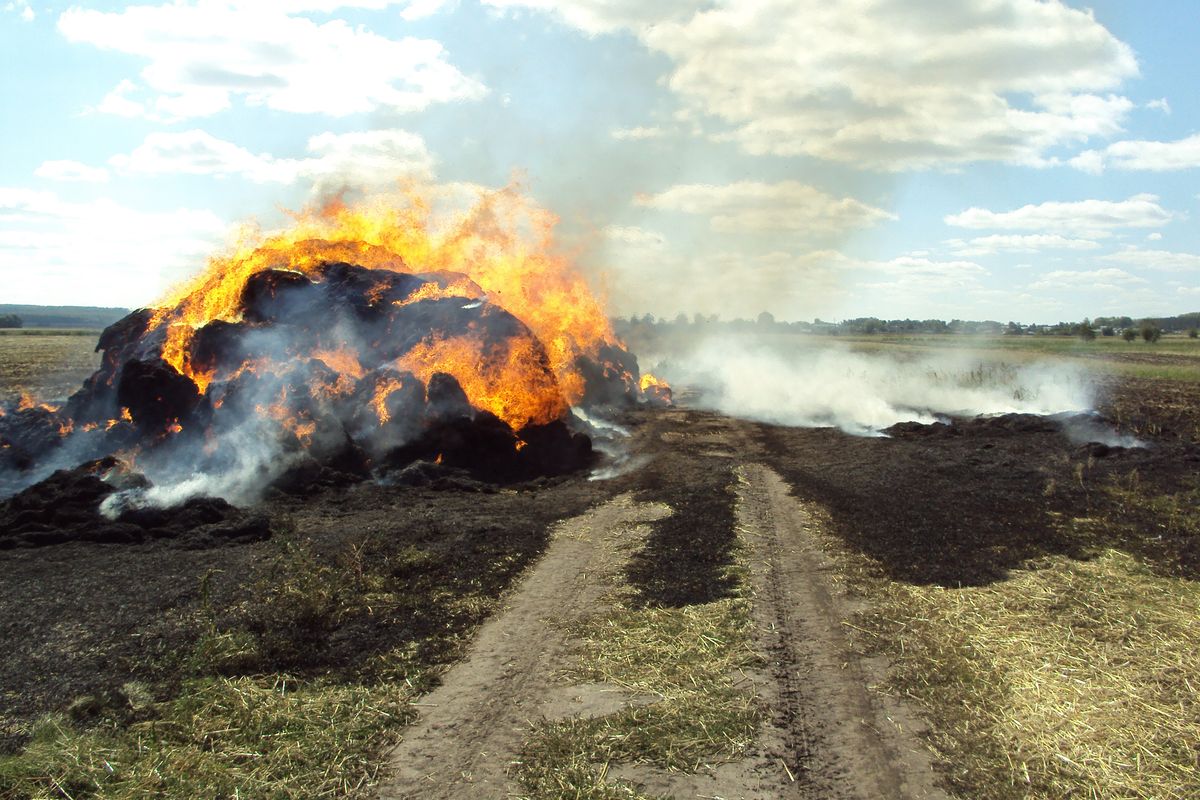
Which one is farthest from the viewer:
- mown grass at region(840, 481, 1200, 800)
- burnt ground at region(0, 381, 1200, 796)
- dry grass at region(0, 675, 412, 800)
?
burnt ground at region(0, 381, 1200, 796)

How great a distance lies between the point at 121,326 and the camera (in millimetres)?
25734

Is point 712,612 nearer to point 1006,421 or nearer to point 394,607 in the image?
point 394,607

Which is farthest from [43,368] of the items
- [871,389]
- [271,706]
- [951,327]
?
[951,327]

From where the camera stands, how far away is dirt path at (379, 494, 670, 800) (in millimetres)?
6613

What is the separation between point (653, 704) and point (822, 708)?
174 centimetres

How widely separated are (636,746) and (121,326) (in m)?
25.7

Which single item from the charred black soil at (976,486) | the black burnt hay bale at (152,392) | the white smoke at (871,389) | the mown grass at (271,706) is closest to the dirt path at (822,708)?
the charred black soil at (976,486)

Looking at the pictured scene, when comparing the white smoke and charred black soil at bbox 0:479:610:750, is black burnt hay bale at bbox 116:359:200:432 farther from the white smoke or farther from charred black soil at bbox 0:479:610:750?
the white smoke

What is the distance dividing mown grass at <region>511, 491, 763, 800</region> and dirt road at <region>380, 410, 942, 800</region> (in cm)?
17

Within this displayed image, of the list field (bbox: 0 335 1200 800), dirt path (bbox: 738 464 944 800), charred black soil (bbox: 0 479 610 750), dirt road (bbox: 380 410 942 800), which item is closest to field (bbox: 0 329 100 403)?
charred black soil (bbox: 0 479 610 750)

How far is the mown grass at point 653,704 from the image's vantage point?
22.0 ft

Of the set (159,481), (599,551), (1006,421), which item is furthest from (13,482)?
(1006,421)

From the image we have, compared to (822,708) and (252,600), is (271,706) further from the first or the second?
(822,708)

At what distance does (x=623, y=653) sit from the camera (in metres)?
9.22
